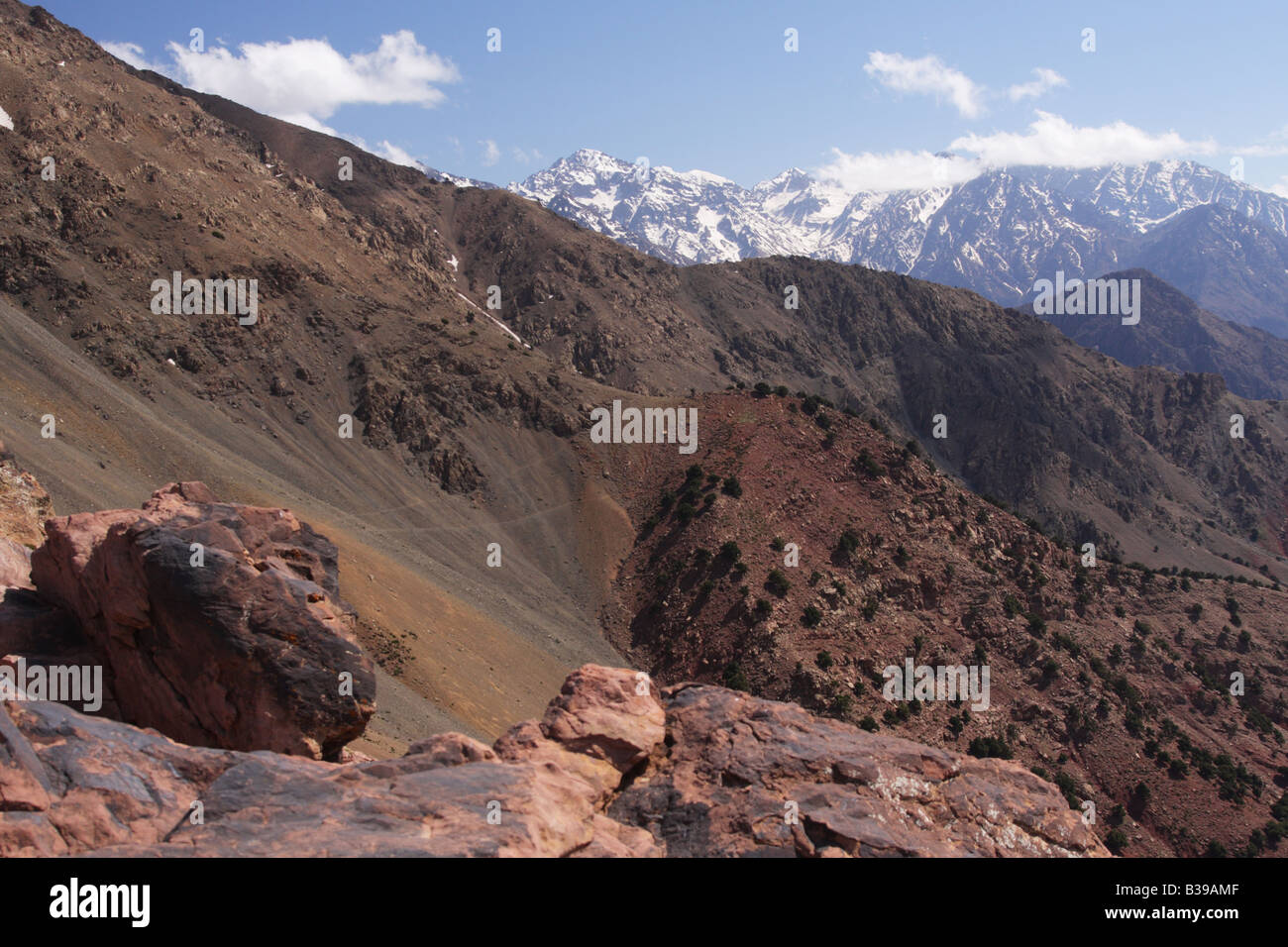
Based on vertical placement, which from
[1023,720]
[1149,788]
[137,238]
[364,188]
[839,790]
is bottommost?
[1149,788]

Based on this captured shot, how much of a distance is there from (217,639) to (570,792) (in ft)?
32.7

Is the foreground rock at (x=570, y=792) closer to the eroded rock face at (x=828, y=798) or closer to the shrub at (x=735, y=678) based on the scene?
the eroded rock face at (x=828, y=798)

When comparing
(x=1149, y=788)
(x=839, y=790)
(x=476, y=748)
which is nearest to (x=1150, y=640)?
(x=1149, y=788)

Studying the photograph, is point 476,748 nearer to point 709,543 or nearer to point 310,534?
point 310,534

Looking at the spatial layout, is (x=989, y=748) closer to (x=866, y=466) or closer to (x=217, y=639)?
(x=866, y=466)

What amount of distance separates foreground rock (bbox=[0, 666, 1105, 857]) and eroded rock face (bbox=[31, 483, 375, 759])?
4272mm

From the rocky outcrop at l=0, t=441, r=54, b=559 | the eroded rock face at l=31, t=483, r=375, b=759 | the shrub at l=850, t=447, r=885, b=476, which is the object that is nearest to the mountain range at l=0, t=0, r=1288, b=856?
the eroded rock face at l=31, t=483, r=375, b=759

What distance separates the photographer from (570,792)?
14039mm

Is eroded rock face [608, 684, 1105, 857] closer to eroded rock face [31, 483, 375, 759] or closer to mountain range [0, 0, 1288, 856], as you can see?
mountain range [0, 0, 1288, 856]

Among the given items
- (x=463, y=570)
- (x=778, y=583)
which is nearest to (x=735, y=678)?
(x=778, y=583)

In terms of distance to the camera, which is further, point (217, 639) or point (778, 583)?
point (778, 583)

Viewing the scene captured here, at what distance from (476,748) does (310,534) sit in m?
11.1
